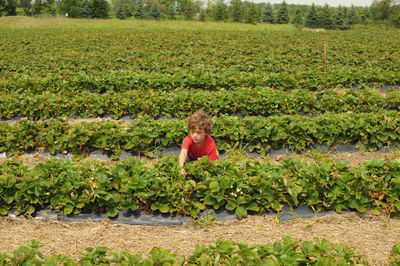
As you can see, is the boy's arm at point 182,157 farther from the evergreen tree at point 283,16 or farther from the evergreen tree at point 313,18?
the evergreen tree at point 283,16

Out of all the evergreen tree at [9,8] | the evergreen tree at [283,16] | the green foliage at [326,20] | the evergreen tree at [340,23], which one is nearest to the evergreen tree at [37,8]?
the evergreen tree at [9,8]

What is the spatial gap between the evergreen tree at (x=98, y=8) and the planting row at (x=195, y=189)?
53.0 metres

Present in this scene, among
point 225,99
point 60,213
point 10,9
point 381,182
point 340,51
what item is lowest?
point 60,213

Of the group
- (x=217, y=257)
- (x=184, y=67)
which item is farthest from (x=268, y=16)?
(x=217, y=257)

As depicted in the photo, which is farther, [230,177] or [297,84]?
[297,84]

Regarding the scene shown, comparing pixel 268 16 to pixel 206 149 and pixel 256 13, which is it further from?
pixel 206 149

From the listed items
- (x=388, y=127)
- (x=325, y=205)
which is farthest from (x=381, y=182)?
(x=388, y=127)

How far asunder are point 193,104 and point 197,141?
3.17 meters

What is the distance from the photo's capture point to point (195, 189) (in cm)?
397

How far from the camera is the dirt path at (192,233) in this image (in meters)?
3.38

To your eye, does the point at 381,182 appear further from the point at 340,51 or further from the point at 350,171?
the point at 340,51

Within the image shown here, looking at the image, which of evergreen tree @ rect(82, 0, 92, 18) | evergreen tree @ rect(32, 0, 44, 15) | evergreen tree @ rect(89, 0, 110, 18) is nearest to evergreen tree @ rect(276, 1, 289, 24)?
evergreen tree @ rect(89, 0, 110, 18)

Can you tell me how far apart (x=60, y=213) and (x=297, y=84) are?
785cm

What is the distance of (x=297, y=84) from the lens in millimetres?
9711
